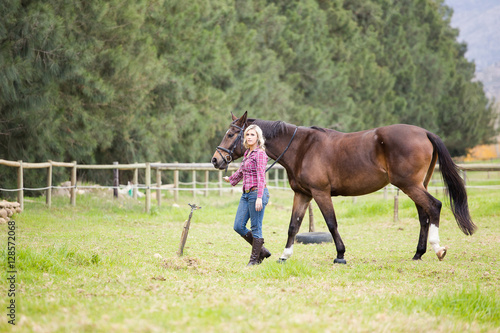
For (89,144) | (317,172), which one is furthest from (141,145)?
(317,172)

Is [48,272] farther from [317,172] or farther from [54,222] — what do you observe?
[54,222]

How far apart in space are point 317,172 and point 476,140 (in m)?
38.9

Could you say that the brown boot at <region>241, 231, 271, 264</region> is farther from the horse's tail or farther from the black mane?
the horse's tail

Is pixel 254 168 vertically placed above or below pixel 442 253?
above

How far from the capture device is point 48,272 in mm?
4980

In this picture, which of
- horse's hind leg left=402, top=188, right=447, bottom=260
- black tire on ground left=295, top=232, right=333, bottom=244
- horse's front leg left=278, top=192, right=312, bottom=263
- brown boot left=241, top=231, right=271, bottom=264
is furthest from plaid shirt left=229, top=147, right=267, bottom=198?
black tire on ground left=295, top=232, right=333, bottom=244

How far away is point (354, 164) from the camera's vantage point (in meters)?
6.42

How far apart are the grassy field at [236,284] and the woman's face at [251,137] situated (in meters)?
1.34

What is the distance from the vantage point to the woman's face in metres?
5.75

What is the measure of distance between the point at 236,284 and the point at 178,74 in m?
14.4

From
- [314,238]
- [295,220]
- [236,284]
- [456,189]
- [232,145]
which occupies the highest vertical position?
[232,145]

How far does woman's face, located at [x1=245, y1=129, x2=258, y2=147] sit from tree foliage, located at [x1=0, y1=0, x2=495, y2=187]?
6.71 metres

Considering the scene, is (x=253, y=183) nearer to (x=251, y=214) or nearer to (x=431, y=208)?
(x=251, y=214)

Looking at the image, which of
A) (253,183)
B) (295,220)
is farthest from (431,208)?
(253,183)
